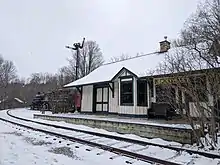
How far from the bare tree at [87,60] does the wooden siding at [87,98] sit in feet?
79.9

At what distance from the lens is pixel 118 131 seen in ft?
36.6

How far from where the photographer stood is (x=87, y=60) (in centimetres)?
4697

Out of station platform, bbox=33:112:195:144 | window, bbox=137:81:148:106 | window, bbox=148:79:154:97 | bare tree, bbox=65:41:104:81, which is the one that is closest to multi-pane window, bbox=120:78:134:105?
window, bbox=137:81:148:106

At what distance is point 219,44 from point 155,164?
4.96 metres

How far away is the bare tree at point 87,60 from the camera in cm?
4538

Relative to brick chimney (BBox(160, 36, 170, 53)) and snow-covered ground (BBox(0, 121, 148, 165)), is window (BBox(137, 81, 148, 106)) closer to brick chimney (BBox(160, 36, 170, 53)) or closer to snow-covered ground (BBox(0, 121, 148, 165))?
brick chimney (BBox(160, 36, 170, 53))

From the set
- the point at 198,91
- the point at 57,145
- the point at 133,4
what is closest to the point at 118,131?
the point at 57,145

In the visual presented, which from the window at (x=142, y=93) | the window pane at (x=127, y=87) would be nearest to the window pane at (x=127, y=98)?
the window pane at (x=127, y=87)

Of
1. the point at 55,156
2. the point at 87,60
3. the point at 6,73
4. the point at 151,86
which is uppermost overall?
the point at 87,60

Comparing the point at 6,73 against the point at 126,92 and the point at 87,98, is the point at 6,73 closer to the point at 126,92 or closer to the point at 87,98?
the point at 87,98

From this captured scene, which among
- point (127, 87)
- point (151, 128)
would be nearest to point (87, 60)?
point (127, 87)

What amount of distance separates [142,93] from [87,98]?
6.40 meters

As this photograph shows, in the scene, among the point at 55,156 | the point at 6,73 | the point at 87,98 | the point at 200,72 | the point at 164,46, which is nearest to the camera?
the point at 55,156

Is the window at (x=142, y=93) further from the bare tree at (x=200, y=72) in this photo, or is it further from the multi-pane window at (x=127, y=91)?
the bare tree at (x=200, y=72)
